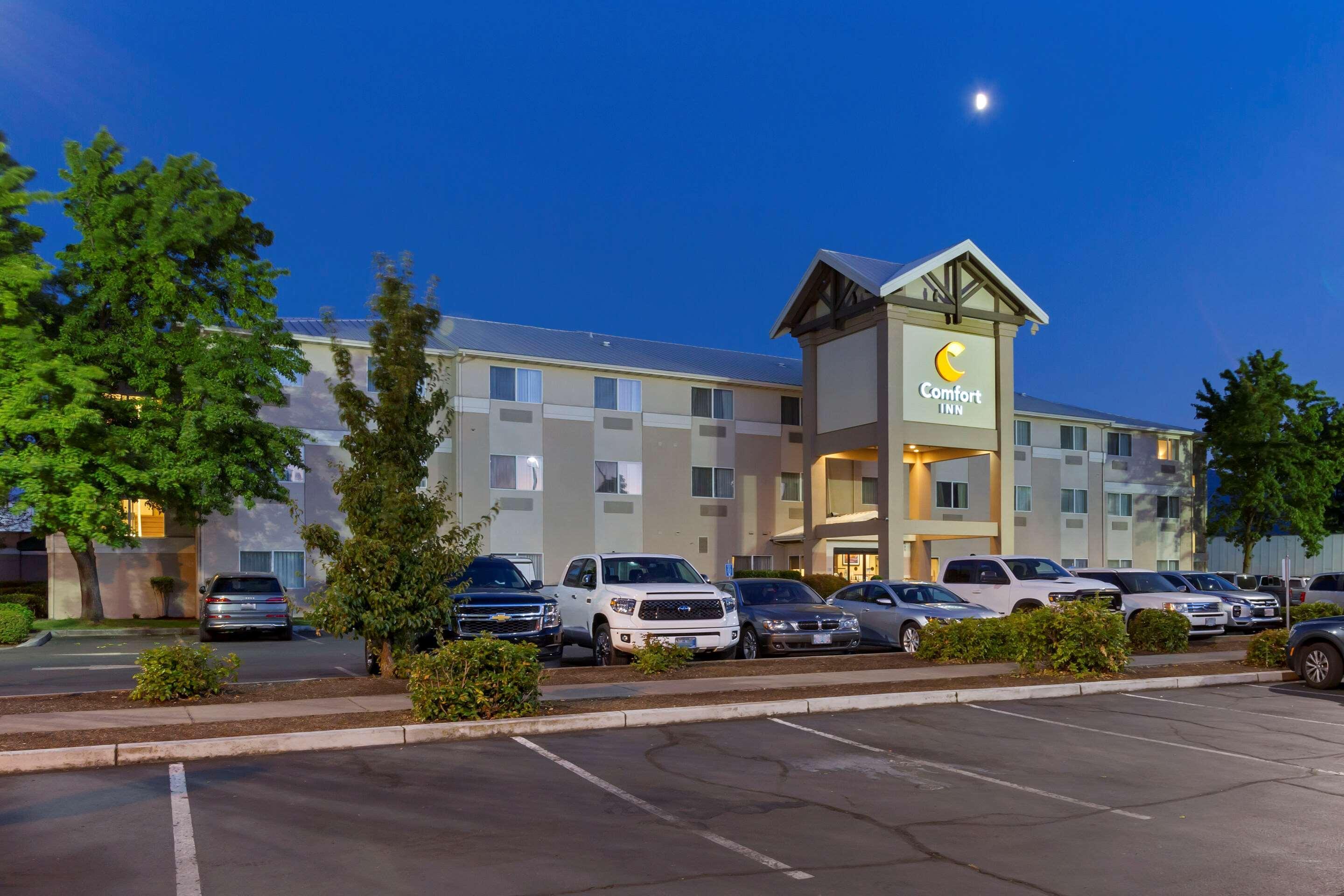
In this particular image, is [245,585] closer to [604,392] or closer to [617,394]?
[604,392]

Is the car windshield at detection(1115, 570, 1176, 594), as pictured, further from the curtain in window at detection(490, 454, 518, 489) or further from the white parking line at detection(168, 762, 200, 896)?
the white parking line at detection(168, 762, 200, 896)

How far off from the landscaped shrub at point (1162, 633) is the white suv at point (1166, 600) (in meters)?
0.87

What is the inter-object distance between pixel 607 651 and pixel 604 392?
24.4 meters

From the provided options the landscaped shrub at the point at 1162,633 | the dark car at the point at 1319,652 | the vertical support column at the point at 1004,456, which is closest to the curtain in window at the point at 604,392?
the vertical support column at the point at 1004,456

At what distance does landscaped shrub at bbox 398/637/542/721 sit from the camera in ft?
35.5

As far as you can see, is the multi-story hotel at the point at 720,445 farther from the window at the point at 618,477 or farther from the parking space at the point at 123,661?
the parking space at the point at 123,661

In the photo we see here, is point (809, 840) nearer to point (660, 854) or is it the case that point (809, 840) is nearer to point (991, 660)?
point (660, 854)

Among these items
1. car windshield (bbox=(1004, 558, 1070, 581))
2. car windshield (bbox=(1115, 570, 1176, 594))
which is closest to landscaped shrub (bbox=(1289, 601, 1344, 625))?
car windshield (bbox=(1115, 570, 1176, 594))

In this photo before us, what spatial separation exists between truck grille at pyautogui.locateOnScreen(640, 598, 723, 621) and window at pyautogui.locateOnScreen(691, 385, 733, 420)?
2589cm

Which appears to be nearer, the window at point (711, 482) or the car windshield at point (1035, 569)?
the car windshield at point (1035, 569)

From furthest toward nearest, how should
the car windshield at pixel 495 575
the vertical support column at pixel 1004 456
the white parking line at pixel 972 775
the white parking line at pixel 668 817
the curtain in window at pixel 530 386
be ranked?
1. the vertical support column at pixel 1004 456
2. the curtain in window at pixel 530 386
3. the car windshield at pixel 495 575
4. the white parking line at pixel 972 775
5. the white parking line at pixel 668 817

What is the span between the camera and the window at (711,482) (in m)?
42.4

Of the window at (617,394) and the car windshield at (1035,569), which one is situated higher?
the window at (617,394)

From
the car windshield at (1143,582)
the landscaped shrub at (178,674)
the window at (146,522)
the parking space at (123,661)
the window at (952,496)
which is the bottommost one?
the parking space at (123,661)
